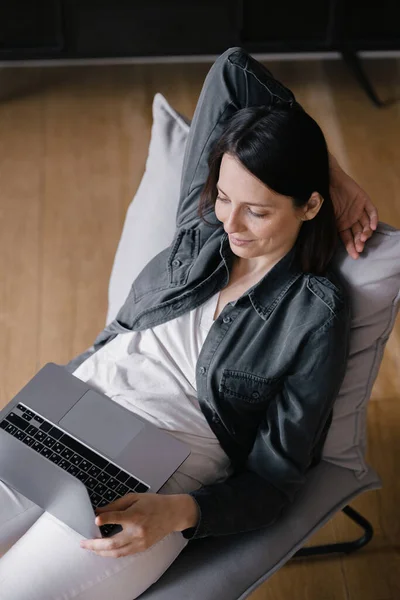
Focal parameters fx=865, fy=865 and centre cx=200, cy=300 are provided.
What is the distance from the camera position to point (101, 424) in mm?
1492

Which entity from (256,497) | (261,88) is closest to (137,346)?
(256,497)

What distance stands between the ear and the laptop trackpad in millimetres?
453

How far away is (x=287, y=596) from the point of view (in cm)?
184

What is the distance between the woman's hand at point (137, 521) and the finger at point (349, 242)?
50cm

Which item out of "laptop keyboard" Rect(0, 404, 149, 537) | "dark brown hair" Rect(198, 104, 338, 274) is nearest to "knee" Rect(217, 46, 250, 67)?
"dark brown hair" Rect(198, 104, 338, 274)

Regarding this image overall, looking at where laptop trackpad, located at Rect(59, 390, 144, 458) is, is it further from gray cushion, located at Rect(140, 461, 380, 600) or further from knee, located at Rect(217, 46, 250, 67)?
knee, located at Rect(217, 46, 250, 67)

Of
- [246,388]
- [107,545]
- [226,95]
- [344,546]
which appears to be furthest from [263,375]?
[344,546]

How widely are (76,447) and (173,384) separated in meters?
0.21

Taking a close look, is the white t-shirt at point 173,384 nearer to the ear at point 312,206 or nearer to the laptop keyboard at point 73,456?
the laptop keyboard at point 73,456

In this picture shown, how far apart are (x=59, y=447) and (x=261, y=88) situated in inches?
29.4

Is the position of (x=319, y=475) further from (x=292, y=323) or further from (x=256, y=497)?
(x=292, y=323)

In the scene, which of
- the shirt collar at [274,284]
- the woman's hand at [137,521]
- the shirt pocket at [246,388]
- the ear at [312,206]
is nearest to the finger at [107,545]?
the woman's hand at [137,521]

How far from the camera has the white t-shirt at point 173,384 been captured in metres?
1.51

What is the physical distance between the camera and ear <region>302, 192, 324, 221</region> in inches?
54.8
